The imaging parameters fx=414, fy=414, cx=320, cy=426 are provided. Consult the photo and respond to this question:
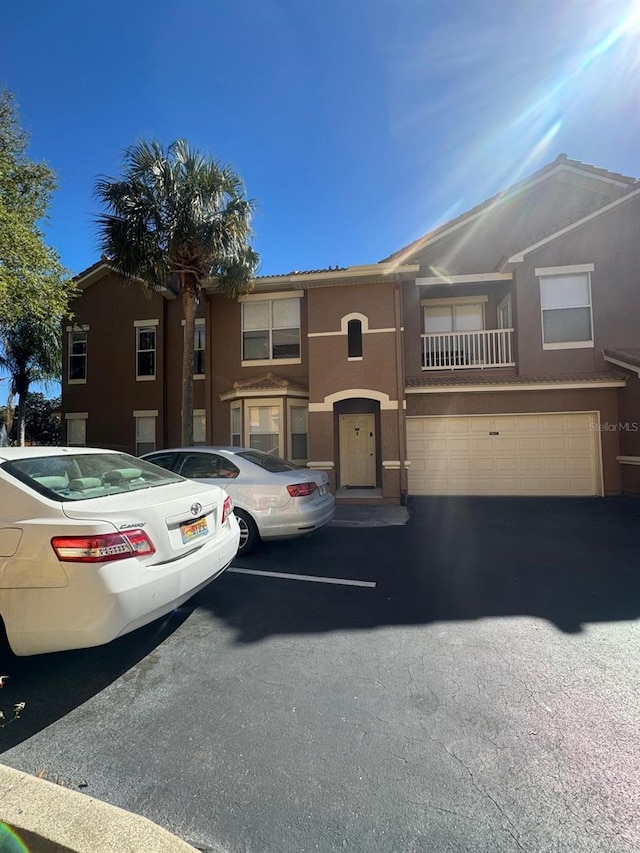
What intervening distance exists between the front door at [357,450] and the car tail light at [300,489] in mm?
6539

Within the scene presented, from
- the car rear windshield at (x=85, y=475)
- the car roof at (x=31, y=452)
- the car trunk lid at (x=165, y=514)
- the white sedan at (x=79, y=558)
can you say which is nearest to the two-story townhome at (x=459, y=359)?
the car rear windshield at (x=85, y=475)

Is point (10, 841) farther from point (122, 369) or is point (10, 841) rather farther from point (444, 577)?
point (122, 369)

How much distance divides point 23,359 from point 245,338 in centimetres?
932

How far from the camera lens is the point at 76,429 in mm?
14781

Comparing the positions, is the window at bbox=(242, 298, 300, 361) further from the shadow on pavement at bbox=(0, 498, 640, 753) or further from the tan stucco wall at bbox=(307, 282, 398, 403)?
the shadow on pavement at bbox=(0, 498, 640, 753)

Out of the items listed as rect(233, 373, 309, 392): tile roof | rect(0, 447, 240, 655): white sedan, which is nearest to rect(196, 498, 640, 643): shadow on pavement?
rect(0, 447, 240, 655): white sedan

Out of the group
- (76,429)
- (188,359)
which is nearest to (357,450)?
(188,359)

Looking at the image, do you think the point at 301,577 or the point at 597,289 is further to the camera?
the point at 597,289

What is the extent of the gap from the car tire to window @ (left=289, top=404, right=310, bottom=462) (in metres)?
5.99

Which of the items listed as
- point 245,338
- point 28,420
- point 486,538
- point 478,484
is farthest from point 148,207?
point 28,420

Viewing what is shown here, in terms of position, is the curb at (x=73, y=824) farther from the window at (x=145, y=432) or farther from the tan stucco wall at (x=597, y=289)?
the window at (x=145, y=432)

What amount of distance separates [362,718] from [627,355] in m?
11.7

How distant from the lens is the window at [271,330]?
1283 cm

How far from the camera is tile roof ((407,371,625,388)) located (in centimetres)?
1116
